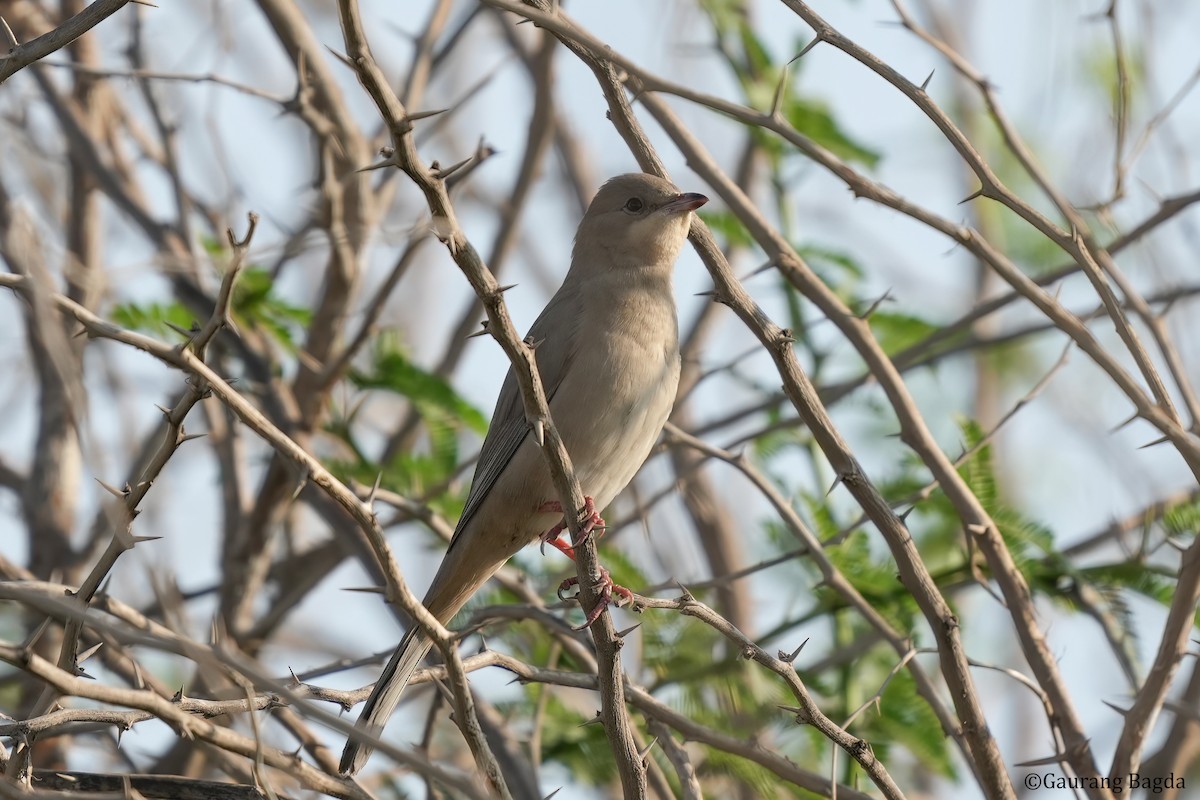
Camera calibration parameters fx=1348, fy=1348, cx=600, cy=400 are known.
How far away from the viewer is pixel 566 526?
461 centimetres

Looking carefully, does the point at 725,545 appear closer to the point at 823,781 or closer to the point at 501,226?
the point at 501,226

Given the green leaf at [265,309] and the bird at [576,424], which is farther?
the green leaf at [265,309]

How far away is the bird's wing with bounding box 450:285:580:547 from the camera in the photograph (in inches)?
191

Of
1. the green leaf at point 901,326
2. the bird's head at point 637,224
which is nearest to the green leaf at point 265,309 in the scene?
the bird's head at point 637,224

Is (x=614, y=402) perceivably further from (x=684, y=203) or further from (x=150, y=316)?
(x=150, y=316)

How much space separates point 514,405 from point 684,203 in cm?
108

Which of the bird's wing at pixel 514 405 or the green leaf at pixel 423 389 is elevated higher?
the green leaf at pixel 423 389

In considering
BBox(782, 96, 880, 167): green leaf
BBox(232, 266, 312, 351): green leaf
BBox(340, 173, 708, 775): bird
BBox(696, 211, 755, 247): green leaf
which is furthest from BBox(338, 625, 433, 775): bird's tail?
BBox(782, 96, 880, 167): green leaf

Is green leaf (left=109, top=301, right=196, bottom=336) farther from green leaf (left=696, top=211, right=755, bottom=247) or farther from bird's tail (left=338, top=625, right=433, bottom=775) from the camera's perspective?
green leaf (left=696, top=211, right=755, bottom=247)

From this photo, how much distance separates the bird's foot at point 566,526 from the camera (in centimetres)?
390

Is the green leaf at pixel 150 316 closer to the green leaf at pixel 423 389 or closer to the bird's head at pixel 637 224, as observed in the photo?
the green leaf at pixel 423 389

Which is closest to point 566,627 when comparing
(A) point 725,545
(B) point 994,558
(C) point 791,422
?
(B) point 994,558

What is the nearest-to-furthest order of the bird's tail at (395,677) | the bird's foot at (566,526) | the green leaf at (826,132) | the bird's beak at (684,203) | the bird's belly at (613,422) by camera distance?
the bird's foot at (566,526), the bird's tail at (395,677), the bird's belly at (613,422), the bird's beak at (684,203), the green leaf at (826,132)

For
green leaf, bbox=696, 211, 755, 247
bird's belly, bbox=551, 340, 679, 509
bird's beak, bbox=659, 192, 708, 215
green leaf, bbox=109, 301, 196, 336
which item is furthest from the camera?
green leaf, bbox=696, 211, 755, 247
